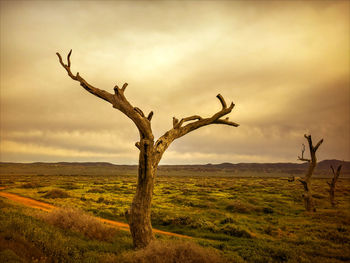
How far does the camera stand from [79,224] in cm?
1123

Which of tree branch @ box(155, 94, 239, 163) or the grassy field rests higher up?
tree branch @ box(155, 94, 239, 163)

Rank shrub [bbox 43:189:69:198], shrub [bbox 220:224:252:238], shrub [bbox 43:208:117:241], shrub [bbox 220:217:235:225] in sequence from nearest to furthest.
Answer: shrub [bbox 43:208:117:241]
shrub [bbox 220:224:252:238]
shrub [bbox 220:217:235:225]
shrub [bbox 43:189:69:198]

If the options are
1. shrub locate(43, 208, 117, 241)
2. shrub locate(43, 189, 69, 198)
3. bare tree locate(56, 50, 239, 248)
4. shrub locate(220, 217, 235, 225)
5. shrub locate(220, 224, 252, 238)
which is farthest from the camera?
shrub locate(43, 189, 69, 198)

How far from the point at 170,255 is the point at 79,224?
19.8 feet

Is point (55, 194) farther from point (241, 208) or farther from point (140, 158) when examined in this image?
point (140, 158)

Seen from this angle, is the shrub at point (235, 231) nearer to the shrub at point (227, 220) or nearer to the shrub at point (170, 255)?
the shrub at point (227, 220)

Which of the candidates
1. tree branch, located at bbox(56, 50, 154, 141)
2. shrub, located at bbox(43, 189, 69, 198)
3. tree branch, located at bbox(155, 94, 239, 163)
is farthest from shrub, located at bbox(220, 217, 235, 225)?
shrub, located at bbox(43, 189, 69, 198)

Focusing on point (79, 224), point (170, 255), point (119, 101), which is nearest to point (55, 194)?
point (79, 224)

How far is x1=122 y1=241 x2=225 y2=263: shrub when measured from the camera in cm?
725

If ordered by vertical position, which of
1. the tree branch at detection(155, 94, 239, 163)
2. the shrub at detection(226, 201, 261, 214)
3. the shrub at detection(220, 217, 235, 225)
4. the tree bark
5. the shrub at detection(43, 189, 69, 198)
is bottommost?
the shrub at detection(226, 201, 261, 214)

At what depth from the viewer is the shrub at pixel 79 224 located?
36.1 ft

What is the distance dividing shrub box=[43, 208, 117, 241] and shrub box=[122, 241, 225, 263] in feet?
14.0

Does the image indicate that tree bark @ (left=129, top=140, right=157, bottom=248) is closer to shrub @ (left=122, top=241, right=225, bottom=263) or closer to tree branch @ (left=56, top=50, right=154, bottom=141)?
tree branch @ (left=56, top=50, right=154, bottom=141)

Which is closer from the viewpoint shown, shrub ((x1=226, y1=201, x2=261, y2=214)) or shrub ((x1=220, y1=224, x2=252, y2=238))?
shrub ((x1=220, y1=224, x2=252, y2=238))
